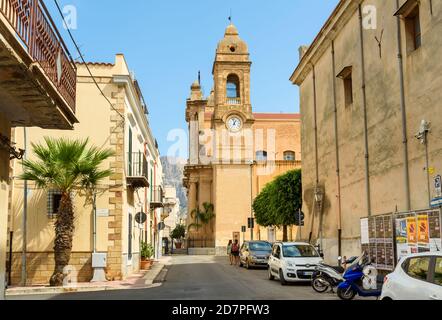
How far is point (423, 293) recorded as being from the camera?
Result: 8008mm

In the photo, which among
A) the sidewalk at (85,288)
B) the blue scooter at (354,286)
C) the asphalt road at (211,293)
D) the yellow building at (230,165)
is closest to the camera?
the blue scooter at (354,286)

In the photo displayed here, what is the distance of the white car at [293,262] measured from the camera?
1884 cm

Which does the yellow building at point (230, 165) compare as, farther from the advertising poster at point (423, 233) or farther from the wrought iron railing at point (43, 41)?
the wrought iron railing at point (43, 41)

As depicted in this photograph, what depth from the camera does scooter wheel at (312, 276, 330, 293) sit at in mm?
16202

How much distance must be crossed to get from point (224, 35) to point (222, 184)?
61.0 ft

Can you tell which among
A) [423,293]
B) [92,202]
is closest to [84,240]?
[92,202]

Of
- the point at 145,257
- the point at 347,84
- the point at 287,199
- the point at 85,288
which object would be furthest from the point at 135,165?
the point at 287,199

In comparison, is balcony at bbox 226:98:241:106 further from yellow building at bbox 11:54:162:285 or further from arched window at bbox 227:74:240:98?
yellow building at bbox 11:54:162:285

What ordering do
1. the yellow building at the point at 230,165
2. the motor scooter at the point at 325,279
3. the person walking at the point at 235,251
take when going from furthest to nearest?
the yellow building at the point at 230,165 < the person walking at the point at 235,251 < the motor scooter at the point at 325,279

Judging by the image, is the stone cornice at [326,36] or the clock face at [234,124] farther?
the clock face at [234,124]

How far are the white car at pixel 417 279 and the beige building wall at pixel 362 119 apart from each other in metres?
7.53

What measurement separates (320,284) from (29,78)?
10700mm

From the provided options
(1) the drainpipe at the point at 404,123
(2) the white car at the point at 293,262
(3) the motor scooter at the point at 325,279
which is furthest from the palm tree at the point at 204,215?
(3) the motor scooter at the point at 325,279
